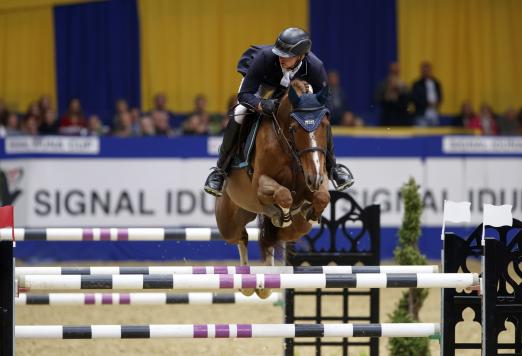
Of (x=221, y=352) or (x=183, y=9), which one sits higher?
(x=183, y=9)

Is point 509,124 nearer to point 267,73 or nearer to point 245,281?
point 267,73

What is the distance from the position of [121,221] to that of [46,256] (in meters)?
1.09

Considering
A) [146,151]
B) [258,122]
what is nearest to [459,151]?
[146,151]

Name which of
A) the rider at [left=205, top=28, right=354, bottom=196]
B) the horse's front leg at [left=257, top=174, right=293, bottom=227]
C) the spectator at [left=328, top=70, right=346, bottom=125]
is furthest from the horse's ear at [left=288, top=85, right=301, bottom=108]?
the spectator at [left=328, top=70, right=346, bottom=125]

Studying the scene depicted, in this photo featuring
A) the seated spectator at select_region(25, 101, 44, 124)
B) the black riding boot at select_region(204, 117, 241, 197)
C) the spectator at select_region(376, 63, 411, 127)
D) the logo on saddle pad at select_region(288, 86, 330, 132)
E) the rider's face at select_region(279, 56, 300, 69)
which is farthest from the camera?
the spectator at select_region(376, 63, 411, 127)

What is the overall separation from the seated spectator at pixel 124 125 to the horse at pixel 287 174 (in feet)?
22.7

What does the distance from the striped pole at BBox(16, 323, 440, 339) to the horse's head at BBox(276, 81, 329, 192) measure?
0.87 meters

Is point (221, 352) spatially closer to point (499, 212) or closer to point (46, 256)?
point (499, 212)

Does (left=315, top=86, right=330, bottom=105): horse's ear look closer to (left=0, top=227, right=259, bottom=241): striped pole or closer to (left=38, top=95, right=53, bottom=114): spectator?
(left=0, top=227, right=259, bottom=241): striped pole

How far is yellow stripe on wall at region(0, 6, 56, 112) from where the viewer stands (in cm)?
1666

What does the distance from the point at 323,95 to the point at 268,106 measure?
0.47 metres

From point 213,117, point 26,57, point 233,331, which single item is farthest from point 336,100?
point 233,331

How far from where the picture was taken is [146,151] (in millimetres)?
13086

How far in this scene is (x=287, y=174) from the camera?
21.8ft
